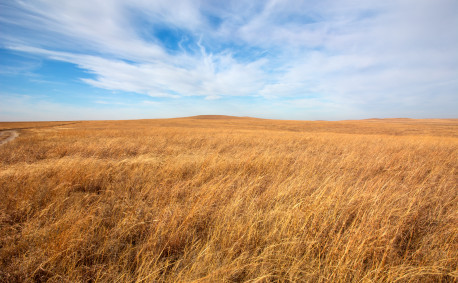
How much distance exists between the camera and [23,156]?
25.1 feet

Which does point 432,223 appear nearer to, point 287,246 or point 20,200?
point 287,246

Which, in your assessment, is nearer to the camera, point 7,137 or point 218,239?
point 218,239

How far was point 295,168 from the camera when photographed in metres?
5.75

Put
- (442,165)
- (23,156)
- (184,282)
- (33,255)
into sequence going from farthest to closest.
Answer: (23,156) → (442,165) → (33,255) → (184,282)

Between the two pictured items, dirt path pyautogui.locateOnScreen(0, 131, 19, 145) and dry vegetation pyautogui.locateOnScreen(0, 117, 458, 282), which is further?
dirt path pyautogui.locateOnScreen(0, 131, 19, 145)

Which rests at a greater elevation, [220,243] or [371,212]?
[371,212]

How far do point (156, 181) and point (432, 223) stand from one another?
17.7 ft

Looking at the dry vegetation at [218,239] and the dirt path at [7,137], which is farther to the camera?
the dirt path at [7,137]

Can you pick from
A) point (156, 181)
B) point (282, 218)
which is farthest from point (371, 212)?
point (156, 181)

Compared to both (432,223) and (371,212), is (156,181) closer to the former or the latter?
(371,212)

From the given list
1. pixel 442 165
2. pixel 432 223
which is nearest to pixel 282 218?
pixel 432 223

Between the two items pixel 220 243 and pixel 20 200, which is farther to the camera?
pixel 20 200

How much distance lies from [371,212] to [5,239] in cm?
506

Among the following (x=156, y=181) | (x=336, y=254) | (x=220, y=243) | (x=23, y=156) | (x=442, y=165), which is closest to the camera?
(x=336, y=254)
